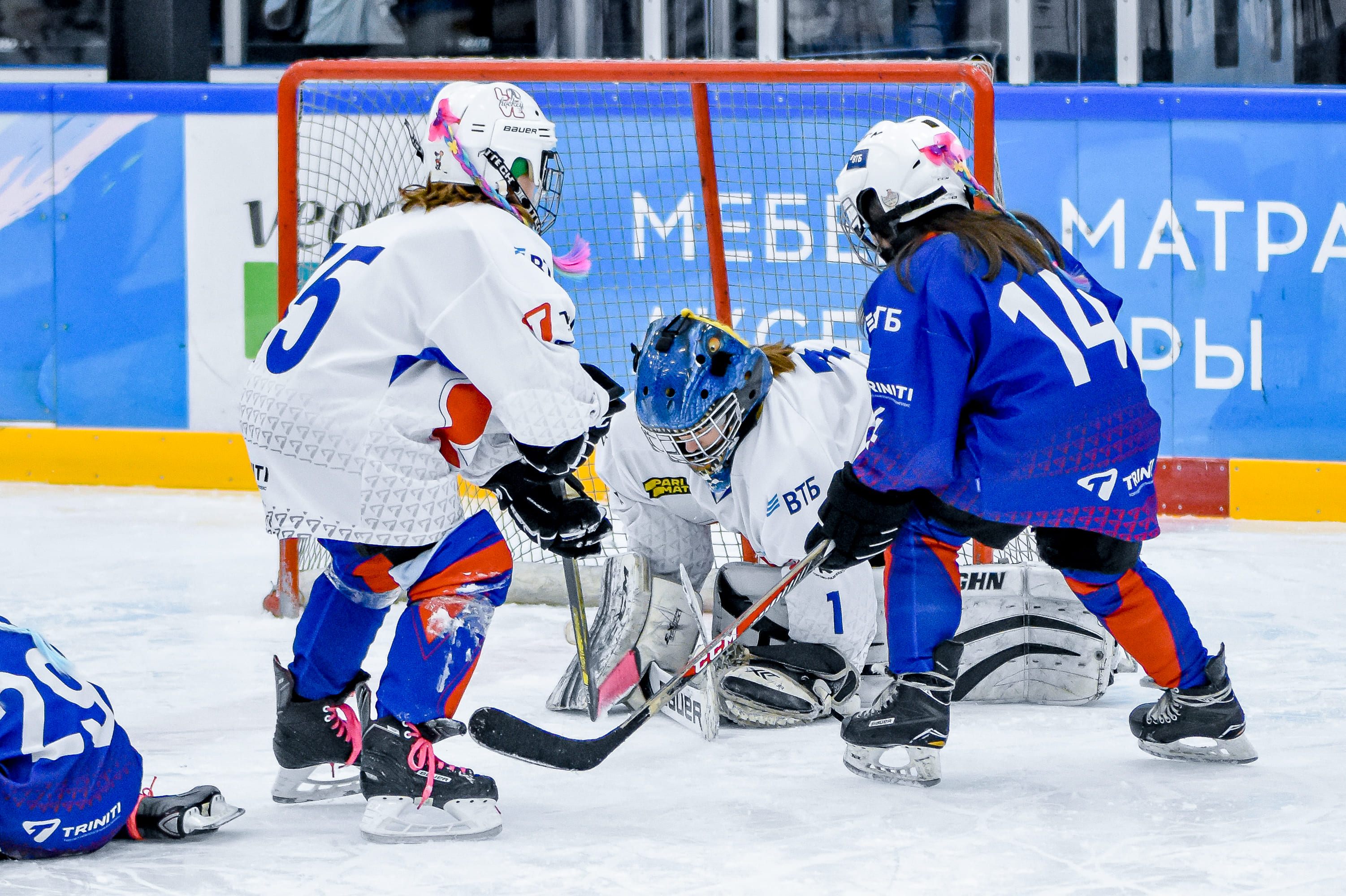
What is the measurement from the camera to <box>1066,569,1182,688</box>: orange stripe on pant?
2607mm

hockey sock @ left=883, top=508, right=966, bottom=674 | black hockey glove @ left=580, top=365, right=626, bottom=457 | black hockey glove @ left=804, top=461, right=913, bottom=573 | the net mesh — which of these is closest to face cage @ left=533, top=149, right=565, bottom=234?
black hockey glove @ left=580, top=365, right=626, bottom=457

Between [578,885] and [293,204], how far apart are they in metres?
2.40

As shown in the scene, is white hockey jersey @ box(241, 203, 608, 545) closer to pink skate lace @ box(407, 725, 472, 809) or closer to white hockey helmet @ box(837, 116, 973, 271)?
pink skate lace @ box(407, 725, 472, 809)

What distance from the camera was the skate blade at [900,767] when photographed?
2578 millimetres

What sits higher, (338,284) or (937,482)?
(338,284)

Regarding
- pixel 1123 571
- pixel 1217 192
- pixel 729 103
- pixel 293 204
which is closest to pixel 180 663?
pixel 293 204

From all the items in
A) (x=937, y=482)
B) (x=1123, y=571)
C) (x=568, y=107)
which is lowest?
(x=1123, y=571)

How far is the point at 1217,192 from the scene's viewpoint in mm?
5008

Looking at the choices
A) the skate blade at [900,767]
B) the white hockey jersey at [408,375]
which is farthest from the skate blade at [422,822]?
the skate blade at [900,767]

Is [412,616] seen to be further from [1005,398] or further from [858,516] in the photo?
[1005,398]

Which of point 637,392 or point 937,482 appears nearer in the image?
point 937,482

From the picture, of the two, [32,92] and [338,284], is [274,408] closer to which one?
[338,284]

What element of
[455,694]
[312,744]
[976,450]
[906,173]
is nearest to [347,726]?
[312,744]

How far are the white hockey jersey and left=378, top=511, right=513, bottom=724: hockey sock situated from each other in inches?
2.0
